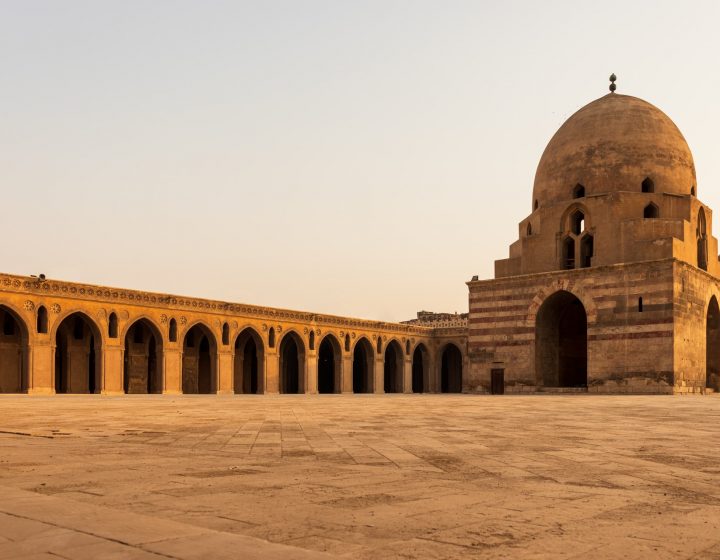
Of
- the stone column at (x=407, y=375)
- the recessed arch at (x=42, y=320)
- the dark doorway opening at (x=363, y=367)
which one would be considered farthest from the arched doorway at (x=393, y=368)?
the recessed arch at (x=42, y=320)

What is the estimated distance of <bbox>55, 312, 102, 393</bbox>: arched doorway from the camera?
126ft

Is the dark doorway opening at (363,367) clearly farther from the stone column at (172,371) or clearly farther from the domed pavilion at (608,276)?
the stone column at (172,371)

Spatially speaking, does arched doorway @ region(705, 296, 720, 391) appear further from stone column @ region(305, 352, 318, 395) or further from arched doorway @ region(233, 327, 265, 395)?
arched doorway @ region(233, 327, 265, 395)

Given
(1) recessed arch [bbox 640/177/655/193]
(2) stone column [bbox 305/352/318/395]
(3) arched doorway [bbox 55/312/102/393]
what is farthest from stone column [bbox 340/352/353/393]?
(1) recessed arch [bbox 640/177/655/193]

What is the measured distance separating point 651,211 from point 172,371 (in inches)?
996

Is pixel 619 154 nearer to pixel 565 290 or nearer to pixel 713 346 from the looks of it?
pixel 565 290

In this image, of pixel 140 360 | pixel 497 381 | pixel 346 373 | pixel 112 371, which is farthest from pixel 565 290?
pixel 140 360

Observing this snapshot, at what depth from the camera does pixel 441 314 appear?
75.2 m

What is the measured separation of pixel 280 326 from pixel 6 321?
49.4 ft

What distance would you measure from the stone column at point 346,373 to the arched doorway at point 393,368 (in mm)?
5263

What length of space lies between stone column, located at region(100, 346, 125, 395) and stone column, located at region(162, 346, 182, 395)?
2.49 meters

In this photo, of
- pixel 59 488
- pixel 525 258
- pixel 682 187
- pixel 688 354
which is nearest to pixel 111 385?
pixel 525 258

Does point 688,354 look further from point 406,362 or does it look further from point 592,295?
point 406,362

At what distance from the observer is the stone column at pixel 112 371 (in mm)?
35562
